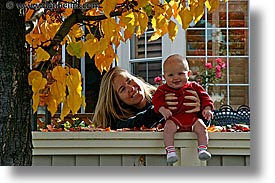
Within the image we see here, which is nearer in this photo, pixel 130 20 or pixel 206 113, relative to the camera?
pixel 130 20

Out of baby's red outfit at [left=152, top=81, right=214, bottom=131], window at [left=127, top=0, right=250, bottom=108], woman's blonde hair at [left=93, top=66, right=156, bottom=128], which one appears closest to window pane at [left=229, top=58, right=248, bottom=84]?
window at [left=127, top=0, right=250, bottom=108]

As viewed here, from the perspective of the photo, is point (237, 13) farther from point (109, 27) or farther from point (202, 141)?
point (109, 27)

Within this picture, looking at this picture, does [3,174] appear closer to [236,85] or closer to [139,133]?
[139,133]

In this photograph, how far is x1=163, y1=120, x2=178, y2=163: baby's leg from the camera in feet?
5.72

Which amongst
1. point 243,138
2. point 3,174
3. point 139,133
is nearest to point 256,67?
point 243,138

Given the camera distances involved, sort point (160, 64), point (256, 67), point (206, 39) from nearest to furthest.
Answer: point (256, 67)
point (160, 64)
point (206, 39)

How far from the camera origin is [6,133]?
153 cm

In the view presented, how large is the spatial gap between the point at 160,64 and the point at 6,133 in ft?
4.05

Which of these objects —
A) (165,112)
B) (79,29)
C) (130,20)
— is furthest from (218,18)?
(130,20)

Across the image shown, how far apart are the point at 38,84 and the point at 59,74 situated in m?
0.05

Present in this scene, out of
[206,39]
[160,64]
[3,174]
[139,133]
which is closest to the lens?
[139,133]

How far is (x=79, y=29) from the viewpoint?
1.71 meters

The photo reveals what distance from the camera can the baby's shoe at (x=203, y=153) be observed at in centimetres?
175

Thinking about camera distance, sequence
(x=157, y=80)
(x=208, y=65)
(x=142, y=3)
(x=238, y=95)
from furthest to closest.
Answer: (x=208, y=65)
(x=238, y=95)
(x=157, y=80)
(x=142, y=3)
